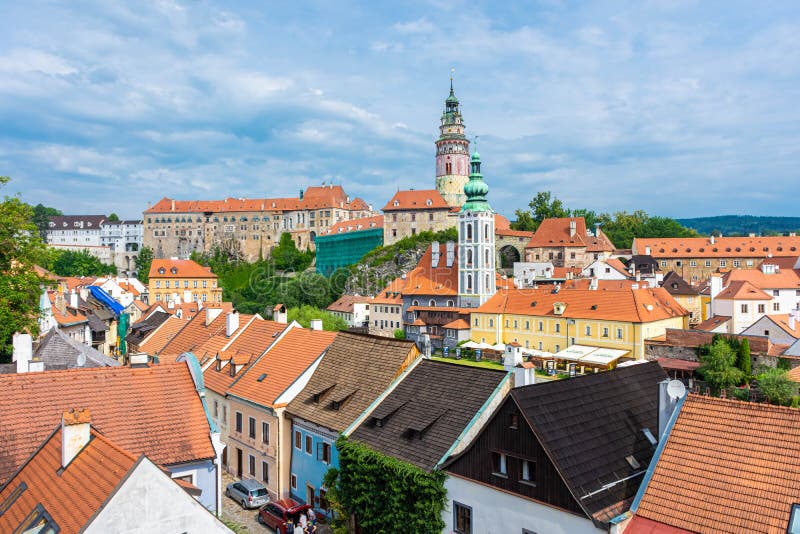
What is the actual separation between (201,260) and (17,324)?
11192cm

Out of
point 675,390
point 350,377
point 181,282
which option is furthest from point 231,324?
point 181,282

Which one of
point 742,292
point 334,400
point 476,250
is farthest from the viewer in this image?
point 476,250

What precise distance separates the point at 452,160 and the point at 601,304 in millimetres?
69838

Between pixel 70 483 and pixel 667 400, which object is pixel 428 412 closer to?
pixel 667 400

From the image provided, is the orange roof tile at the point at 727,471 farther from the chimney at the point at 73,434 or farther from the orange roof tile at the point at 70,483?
the chimney at the point at 73,434

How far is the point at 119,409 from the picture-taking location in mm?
14695

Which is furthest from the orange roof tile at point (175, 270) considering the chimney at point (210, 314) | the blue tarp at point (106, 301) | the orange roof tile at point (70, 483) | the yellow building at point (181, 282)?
the orange roof tile at point (70, 483)

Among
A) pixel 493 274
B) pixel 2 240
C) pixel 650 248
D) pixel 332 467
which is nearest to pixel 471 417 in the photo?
pixel 332 467

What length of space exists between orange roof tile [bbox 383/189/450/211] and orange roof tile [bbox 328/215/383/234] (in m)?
5.55

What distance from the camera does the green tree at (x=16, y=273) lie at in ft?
79.9

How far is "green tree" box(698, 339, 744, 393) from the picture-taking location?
129 feet

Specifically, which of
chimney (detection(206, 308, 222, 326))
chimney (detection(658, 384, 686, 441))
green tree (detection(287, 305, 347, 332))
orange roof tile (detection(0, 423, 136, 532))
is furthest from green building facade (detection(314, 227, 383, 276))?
orange roof tile (detection(0, 423, 136, 532))

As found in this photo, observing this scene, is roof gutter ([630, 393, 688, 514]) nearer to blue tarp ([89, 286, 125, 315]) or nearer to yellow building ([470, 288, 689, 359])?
yellow building ([470, 288, 689, 359])

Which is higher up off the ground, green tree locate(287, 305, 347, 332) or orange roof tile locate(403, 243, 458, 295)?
orange roof tile locate(403, 243, 458, 295)
